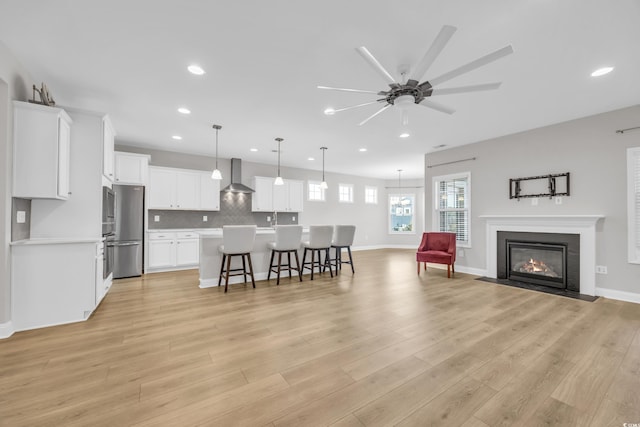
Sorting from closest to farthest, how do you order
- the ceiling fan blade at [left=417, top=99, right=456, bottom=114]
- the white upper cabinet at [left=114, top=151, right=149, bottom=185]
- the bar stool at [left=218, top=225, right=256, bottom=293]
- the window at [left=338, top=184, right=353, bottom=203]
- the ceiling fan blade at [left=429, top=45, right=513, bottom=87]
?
the ceiling fan blade at [left=429, top=45, right=513, bottom=87] → the ceiling fan blade at [left=417, top=99, right=456, bottom=114] → the bar stool at [left=218, top=225, right=256, bottom=293] → the white upper cabinet at [left=114, top=151, right=149, bottom=185] → the window at [left=338, top=184, right=353, bottom=203]

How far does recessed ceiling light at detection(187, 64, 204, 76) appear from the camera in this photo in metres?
2.85

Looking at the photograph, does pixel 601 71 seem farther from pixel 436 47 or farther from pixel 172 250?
pixel 172 250

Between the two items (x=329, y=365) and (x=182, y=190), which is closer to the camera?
(x=329, y=365)

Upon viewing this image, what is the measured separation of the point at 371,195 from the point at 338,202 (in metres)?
1.69

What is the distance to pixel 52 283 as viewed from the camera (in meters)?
2.86

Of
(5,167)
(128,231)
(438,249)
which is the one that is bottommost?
(438,249)

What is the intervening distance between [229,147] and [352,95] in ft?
11.7

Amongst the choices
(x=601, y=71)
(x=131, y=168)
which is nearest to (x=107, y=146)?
(x=131, y=168)

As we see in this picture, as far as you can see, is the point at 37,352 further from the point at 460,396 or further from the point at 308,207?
the point at 308,207

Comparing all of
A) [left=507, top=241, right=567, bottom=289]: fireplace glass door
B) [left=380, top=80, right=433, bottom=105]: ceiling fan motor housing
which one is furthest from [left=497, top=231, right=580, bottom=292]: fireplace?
[left=380, top=80, right=433, bottom=105]: ceiling fan motor housing

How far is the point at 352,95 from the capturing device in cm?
346

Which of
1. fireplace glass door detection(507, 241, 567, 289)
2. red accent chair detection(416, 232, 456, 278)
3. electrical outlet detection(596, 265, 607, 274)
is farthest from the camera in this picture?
red accent chair detection(416, 232, 456, 278)

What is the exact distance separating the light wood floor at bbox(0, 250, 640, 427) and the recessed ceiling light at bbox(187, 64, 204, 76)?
278cm

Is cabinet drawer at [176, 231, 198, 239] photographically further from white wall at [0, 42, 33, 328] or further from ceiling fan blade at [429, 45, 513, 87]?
ceiling fan blade at [429, 45, 513, 87]
